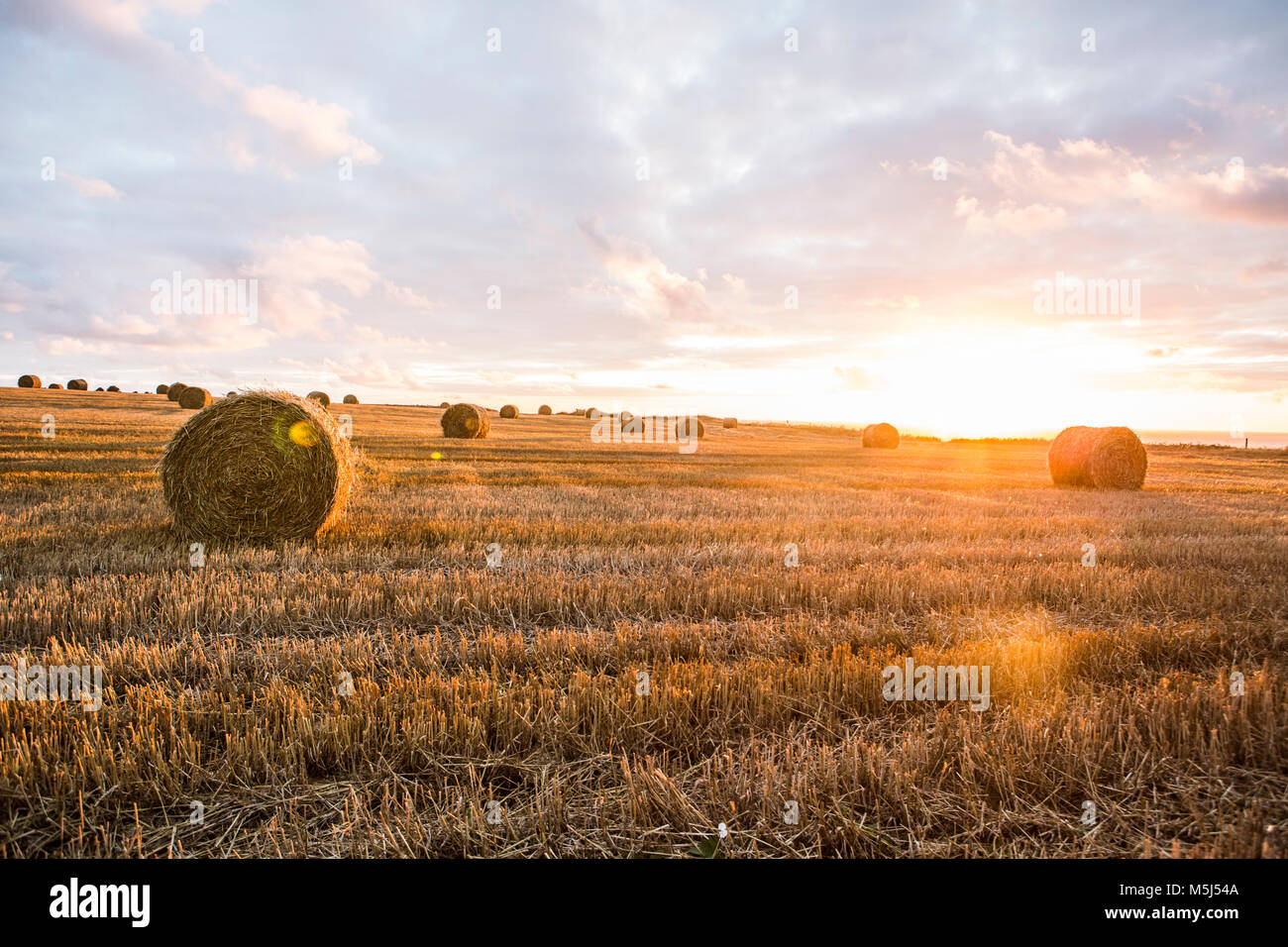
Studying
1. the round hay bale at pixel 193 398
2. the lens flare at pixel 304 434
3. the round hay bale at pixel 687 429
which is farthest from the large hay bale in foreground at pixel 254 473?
the round hay bale at pixel 193 398

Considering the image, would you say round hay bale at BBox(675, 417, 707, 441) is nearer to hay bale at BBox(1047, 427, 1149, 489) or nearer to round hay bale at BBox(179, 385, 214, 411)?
hay bale at BBox(1047, 427, 1149, 489)

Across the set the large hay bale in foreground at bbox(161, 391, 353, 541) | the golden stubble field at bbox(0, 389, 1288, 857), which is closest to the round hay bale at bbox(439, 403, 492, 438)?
the large hay bale in foreground at bbox(161, 391, 353, 541)

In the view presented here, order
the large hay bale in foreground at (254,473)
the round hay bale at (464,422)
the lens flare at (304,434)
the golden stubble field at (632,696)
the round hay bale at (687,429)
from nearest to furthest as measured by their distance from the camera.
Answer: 1. the golden stubble field at (632,696)
2. the large hay bale in foreground at (254,473)
3. the lens flare at (304,434)
4. the round hay bale at (464,422)
5. the round hay bale at (687,429)

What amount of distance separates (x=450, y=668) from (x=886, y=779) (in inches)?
115

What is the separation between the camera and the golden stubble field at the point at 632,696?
264 cm

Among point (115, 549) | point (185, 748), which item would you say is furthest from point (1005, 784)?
point (115, 549)

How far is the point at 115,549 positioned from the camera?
23.2 feet

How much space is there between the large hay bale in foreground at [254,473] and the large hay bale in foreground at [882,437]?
112ft

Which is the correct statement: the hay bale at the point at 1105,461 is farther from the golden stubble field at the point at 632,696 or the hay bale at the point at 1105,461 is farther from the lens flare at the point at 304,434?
the lens flare at the point at 304,434

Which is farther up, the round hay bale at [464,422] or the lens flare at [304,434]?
the round hay bale at [464,422]

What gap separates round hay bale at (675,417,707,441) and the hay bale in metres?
22.5

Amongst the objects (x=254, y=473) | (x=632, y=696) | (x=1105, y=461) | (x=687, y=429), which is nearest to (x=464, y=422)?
(x=687, y=429)

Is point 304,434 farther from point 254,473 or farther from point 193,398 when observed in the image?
point 193,398
